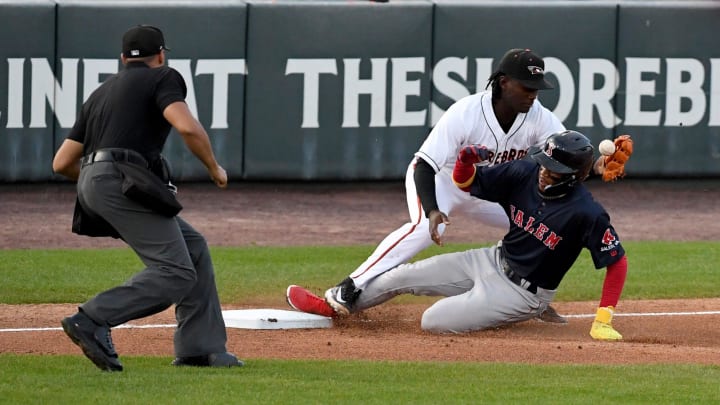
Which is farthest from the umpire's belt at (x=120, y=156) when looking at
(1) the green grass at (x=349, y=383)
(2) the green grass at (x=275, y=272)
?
(2) the green grass at (x=275, y=272)

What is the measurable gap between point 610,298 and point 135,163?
2.74 metres

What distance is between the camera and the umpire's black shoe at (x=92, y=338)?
5.90 m

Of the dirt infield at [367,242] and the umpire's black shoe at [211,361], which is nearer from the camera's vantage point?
the umpire's black shoe at [211,361]

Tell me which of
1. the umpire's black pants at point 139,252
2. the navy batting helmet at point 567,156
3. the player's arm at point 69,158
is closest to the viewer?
the umpire's black pants at point 139,252

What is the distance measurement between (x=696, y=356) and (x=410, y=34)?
7.62m

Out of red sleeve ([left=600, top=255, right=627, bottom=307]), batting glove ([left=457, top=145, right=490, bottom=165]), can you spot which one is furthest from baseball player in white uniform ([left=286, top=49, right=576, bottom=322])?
red sleeve ([left=600, top=255, right=627, bottom=307])

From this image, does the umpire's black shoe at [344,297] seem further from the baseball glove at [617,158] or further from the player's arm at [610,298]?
the baseball glove at [617,158]

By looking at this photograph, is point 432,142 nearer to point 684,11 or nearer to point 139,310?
point 139,310

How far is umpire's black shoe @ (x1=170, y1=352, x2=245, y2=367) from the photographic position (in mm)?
6324

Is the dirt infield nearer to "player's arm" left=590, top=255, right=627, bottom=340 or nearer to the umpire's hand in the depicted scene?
"player's arm" left=590, top=255, right=627, bottom=340

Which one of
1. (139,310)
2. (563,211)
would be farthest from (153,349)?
(563,211)

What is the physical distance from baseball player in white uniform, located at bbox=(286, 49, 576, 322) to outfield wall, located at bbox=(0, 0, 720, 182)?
5.96 meters

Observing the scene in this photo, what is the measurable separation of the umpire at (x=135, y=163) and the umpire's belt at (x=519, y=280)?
2.10m

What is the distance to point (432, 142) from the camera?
784 cm
